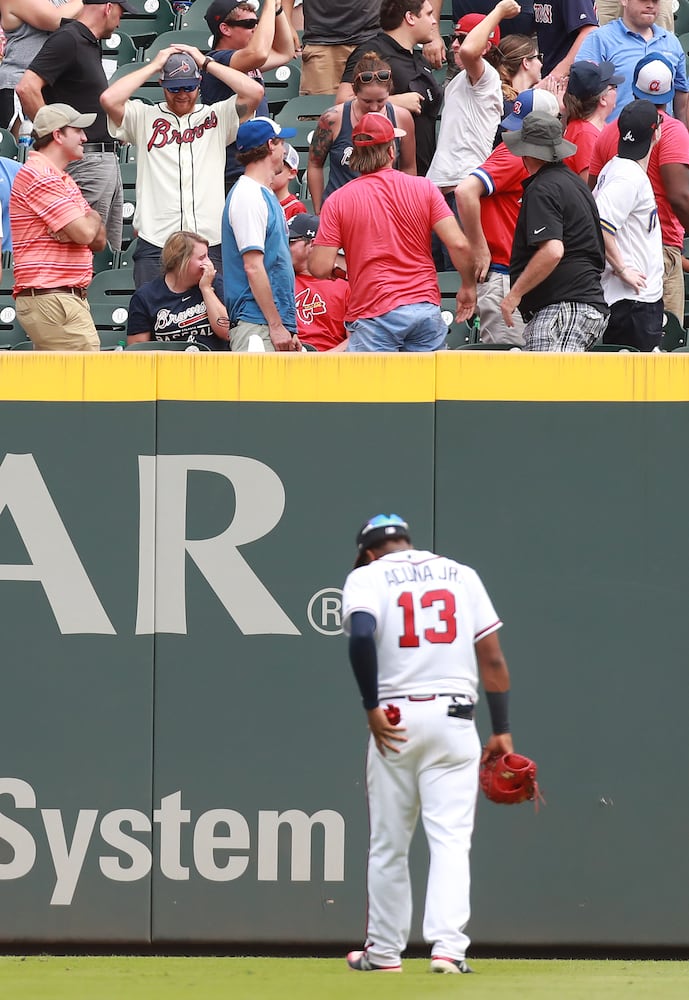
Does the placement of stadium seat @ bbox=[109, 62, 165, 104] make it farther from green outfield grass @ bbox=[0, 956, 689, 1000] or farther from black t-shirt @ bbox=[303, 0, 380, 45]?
green outfield grass @ bbox=[0, 956, 689, 1000]

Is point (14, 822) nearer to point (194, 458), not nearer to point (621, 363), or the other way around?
point (194, 458)

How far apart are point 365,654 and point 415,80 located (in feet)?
16.3

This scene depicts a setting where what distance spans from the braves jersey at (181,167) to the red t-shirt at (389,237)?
5.42 ft

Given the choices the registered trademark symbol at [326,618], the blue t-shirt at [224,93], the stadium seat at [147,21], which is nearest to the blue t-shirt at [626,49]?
the blue t-shirt at [224,93]

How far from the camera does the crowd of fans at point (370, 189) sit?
22.8ft

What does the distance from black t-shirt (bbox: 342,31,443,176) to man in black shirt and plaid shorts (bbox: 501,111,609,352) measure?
2240 millimetres

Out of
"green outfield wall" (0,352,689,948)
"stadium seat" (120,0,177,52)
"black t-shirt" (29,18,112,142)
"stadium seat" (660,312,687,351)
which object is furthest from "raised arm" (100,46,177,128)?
"stadium seat" (120,0,177,52)

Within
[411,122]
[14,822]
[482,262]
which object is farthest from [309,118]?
[14,822]

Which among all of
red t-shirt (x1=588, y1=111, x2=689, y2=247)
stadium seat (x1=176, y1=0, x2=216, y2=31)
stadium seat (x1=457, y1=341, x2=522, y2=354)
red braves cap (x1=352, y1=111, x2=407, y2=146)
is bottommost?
stadium seat (x1=457, y1=341, x2=522, y2=354)

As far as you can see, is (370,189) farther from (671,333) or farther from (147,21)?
(147,21)

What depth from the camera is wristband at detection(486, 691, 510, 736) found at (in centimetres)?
557

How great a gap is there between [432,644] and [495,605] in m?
1.28

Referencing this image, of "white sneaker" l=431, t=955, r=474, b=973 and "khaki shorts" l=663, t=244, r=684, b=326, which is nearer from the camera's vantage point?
"white sneaker" l=431, t=955, r=474, b=973

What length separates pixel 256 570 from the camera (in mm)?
6664
